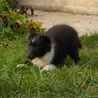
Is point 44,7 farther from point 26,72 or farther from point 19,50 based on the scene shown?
point 26,72

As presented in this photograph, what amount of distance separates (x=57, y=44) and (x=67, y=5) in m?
5.90

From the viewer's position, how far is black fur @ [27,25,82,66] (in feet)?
15.6

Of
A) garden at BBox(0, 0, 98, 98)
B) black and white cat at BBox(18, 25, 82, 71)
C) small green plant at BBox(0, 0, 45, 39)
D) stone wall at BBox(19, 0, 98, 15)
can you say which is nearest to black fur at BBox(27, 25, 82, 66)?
black and white cat at BBox(18, 25, 82, 71)

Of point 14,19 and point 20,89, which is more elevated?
point 14,19

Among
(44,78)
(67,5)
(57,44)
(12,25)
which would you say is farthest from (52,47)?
(67,5)

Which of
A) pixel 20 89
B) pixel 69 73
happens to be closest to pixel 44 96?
pixel 20 89

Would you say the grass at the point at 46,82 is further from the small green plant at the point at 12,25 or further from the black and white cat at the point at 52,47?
the small green plant at the point at 12,25

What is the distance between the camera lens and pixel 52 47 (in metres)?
4.88

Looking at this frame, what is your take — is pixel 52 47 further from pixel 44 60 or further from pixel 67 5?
pixel 67 5

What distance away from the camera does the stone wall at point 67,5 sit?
10109mm

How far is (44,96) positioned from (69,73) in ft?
2.56

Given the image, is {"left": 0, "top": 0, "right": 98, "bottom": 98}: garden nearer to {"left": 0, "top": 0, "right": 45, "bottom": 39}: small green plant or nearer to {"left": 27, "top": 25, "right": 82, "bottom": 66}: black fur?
{"left": 27, "top": 25, "right": 82, "bottom": 66}: black fur

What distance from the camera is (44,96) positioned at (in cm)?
360

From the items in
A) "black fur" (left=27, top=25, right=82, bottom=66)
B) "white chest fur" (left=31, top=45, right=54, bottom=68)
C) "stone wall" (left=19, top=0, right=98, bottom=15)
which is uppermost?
"stone wall" (left=19, top=0, right=98, bottom=15)
